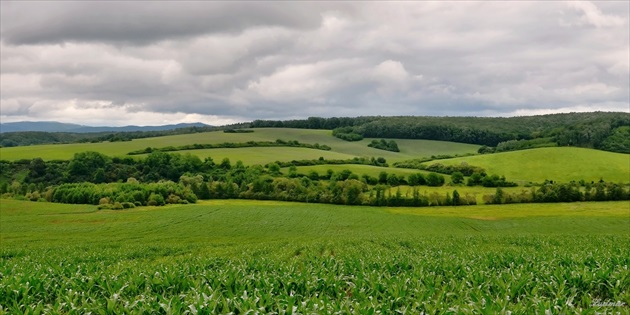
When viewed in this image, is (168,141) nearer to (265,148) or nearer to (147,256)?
(265,148)

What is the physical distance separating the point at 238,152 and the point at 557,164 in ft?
313

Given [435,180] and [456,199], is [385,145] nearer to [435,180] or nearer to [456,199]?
[435,180]

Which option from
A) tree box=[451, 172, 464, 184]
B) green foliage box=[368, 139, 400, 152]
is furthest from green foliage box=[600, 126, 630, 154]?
green foliage box=[368, 139, 400, 152]

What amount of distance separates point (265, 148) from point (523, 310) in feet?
516

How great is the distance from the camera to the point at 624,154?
130875 mm

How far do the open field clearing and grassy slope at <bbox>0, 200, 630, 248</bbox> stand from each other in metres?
68.8

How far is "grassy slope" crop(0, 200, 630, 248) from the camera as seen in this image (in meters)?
55.2

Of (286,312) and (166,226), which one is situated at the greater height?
(286,312)

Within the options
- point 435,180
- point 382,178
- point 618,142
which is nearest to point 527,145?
point 618,142

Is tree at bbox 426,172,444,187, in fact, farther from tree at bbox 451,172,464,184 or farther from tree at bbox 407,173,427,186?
tree at bbox 451,172,464,184

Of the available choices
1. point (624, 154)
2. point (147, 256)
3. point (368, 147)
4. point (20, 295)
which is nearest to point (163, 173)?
point (368, 147)

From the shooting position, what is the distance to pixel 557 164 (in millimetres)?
122125

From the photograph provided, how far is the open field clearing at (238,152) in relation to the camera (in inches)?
5748

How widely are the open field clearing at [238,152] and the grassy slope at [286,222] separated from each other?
68779mm
